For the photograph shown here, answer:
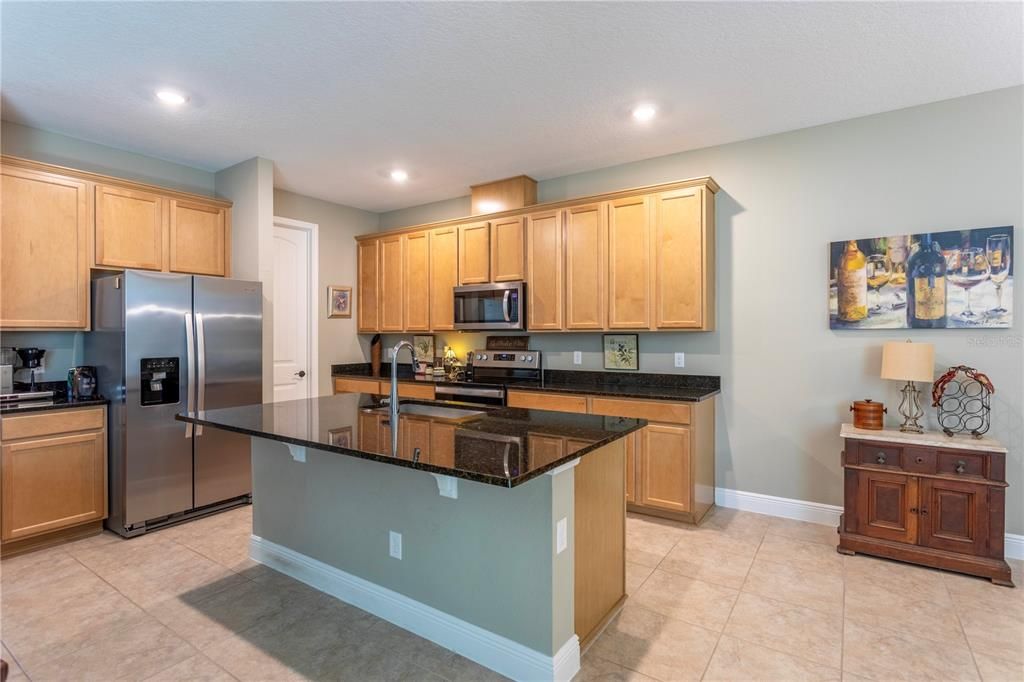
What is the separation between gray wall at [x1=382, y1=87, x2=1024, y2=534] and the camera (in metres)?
2.99

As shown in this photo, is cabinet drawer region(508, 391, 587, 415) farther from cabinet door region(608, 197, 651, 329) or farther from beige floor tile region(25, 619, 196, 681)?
beige floor tile region(25, 619, 196, 681)

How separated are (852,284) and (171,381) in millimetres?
4628

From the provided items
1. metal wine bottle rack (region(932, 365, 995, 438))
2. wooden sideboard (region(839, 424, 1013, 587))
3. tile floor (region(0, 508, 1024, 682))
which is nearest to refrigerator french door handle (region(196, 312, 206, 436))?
tile floor (region(0, 508, 1024, 682))

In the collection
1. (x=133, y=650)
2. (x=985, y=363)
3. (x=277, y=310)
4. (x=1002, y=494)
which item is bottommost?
(x=133, y=650)

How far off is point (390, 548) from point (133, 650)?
110 centimetres

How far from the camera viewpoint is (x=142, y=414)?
338cm

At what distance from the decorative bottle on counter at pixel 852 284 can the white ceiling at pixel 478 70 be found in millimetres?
909

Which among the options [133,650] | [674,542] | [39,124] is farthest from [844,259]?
[39,124]

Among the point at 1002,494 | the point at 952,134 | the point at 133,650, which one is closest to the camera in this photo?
the point at 133,650

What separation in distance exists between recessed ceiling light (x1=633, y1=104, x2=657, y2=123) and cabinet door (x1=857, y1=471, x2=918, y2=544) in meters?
2.49

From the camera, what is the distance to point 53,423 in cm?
317

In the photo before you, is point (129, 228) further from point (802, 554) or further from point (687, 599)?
point (802, 554)

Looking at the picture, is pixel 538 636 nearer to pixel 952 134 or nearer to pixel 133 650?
pixel 133 650

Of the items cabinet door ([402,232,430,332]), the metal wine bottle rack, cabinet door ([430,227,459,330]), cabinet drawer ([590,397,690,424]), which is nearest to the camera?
the metal wine bottle rack
